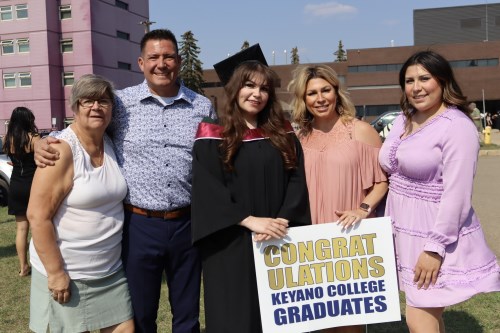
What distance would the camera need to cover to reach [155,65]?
352cm

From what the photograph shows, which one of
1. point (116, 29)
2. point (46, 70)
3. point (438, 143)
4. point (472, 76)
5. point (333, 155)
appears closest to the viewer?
point (438, 143)

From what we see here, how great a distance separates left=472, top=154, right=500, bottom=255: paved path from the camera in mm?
7588

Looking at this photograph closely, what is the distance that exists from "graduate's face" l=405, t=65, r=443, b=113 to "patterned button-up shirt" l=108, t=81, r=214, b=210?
1443 millimetres

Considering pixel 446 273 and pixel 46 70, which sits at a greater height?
pixel 46 70

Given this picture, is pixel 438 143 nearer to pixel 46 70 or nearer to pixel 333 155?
pixel 333 155

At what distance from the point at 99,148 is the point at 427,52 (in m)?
2.13

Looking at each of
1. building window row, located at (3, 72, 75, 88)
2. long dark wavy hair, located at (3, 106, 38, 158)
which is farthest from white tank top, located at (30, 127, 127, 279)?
building window row, located at (3, 72, 75, 88)

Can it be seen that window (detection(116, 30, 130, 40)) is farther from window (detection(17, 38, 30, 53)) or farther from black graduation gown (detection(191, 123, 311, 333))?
black graduation gown (detection(191, 123, 311, 333))

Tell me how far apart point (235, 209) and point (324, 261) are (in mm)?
662

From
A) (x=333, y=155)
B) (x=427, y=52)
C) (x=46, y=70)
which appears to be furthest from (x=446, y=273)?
(x=46, y=70)

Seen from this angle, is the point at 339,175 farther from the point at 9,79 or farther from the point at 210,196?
the point at 9,79

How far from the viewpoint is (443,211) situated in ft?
9.72

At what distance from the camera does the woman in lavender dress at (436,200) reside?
295 cm

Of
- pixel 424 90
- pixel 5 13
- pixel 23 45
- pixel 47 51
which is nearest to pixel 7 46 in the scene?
pixel 23 45
